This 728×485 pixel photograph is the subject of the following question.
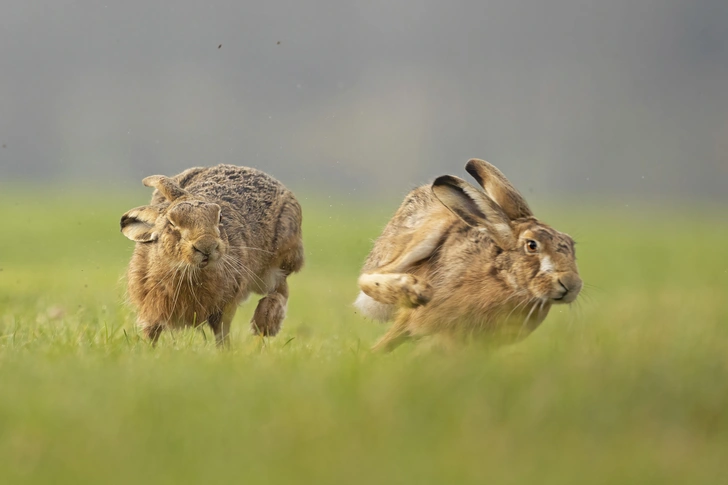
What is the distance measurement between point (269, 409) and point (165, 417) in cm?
45

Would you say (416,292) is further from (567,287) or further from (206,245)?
(206,245)

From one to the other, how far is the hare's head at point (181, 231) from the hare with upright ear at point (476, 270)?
3.73ft

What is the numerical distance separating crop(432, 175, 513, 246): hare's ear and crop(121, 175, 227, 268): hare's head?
1.67 m

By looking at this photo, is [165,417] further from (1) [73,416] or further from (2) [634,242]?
(2) [634,242]

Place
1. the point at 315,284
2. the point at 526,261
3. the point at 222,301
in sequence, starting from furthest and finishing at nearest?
the point at 315,284
the point at 222,301
the point at 526,261

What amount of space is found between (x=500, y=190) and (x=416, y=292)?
1008mm

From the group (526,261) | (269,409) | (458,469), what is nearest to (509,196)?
(526,261)

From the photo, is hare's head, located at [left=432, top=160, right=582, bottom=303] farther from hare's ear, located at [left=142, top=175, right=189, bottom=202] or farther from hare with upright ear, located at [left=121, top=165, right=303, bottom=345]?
hare's ear, located at [left=142, top=175, right=189, bottom=202]

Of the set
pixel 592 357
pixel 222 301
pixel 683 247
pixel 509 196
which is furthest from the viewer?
pixel 683 247

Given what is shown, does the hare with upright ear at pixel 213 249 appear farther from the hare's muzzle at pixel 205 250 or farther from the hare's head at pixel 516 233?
the hare's head at pixel 516 233

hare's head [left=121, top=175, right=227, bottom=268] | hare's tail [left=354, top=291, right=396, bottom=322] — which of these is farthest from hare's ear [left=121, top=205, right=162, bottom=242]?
hare's tail [left=354, top=291, right=396, bottom=322]

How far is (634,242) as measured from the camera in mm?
27969

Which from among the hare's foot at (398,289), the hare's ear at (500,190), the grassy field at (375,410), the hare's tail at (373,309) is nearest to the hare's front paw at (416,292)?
the hare's foot at (398,289)

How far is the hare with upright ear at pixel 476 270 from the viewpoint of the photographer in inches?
261
